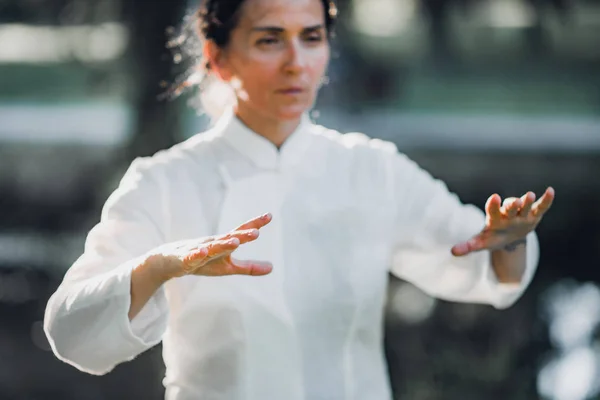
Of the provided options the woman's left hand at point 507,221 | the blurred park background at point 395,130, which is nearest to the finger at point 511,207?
the woman's left hand at point 507,221

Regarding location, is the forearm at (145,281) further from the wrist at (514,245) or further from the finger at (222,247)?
the wrist at (514,245)

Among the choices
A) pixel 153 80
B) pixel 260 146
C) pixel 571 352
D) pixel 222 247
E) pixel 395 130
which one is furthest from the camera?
pixel 395 130

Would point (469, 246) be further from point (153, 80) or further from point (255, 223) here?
point (153, 80)

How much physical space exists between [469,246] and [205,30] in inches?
19.5

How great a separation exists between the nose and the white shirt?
12cm

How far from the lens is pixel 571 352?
3.03m

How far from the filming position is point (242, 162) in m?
1.28

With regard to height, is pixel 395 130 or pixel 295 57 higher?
pixel 295 57

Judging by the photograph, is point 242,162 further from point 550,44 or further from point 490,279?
point 550,44

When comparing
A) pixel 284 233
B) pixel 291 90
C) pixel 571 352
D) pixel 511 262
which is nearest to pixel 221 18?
pixel 291 90

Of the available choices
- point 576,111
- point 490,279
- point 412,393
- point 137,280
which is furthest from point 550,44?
point 137,280

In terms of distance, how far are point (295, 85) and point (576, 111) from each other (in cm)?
318

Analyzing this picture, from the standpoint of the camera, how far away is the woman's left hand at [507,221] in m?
1.17

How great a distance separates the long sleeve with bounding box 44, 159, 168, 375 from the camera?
3.46 feet
